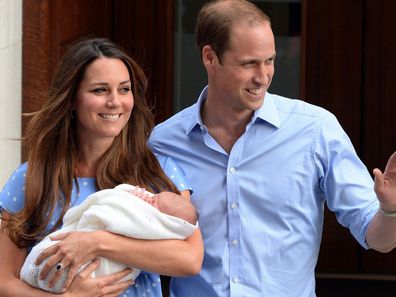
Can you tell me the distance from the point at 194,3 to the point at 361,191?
2.84 meters

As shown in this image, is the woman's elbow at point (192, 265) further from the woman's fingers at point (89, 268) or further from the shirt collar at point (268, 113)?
the shirt collar at point (268, 113)

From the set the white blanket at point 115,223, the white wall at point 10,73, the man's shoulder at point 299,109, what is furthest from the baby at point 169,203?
the white wall at point 10,73

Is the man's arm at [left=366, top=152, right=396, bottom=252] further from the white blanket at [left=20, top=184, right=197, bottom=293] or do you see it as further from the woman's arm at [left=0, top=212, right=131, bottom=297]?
the woman's arm at [left=0, top=212, right=131, bottom=297]

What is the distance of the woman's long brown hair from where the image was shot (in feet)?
10.1

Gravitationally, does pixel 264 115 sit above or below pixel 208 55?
below

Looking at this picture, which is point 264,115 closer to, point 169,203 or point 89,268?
point 169,203

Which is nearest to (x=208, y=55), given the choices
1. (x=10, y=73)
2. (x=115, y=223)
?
(x=115, y=223)

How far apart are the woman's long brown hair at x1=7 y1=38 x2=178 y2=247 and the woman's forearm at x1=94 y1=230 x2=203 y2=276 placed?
194 millimetres

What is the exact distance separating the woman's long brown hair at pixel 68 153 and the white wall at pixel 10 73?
4.62ft

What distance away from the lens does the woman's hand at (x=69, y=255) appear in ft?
9.52

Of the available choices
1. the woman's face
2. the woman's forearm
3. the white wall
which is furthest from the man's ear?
the white wall

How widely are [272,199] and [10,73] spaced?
187 centimetres

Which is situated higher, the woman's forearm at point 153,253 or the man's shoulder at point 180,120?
the man's shoulder at point 180,120

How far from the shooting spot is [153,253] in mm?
2922
